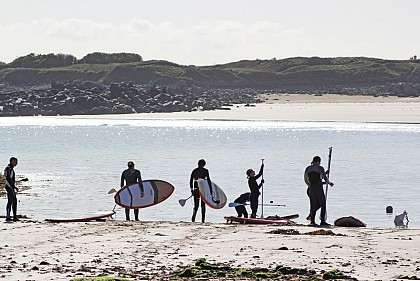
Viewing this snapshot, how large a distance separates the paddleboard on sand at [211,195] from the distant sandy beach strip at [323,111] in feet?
154

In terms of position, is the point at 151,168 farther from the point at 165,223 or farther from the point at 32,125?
the point at 32,125

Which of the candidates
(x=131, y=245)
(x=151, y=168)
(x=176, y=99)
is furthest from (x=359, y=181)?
(x=176, y=99)

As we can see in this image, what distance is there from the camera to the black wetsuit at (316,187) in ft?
63.7

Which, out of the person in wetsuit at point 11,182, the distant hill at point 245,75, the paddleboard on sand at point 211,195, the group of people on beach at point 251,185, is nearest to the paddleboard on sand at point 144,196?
the group of people on beach at point 251,185

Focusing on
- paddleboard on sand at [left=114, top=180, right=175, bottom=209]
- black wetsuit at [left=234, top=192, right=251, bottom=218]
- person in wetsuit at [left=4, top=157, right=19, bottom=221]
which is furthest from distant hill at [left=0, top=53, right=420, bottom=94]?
person in wetsuit at [left=4, top=157, right=19, bottom=221]

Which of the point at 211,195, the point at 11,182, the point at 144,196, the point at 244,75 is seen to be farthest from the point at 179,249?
the point at 244,75

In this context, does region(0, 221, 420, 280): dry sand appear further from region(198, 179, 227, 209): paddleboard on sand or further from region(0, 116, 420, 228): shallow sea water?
region(0, 116, 420, 228): shallow sea water

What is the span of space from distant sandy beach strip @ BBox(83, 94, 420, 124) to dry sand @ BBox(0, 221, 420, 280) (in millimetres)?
50818

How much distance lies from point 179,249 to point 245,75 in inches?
4958

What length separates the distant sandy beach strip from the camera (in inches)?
2852

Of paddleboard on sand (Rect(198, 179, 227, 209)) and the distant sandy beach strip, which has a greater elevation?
the distant sandy beach strip

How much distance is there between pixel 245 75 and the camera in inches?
5556

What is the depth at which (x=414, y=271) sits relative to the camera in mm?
13680

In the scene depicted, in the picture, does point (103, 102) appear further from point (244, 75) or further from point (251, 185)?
point (251, 185)
